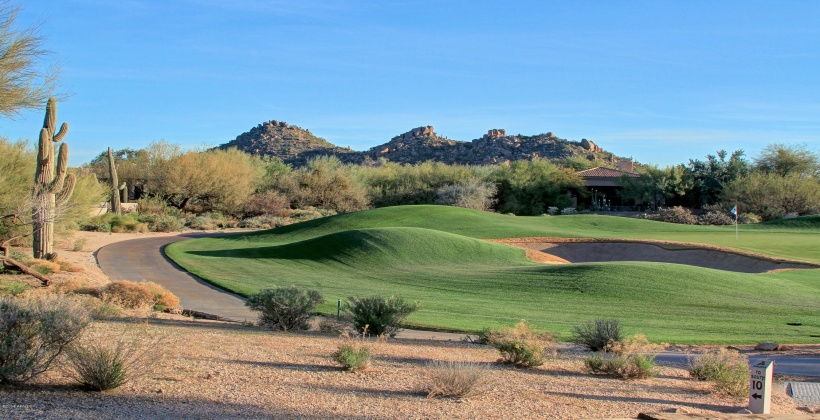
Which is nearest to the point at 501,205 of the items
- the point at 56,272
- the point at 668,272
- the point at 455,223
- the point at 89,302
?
the point at 455,223

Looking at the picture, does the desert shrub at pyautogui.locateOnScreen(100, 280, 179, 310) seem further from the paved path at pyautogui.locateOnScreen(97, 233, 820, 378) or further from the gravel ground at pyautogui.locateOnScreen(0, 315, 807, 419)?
the gravel ground at pyautogui.locateOnScreen(0, 315, 807, 419)

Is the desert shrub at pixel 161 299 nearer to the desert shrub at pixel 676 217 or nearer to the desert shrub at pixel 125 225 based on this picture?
the desert shrub at pixel 125 225

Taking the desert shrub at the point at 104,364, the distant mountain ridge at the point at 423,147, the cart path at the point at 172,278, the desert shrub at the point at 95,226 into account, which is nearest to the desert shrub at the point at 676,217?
the cart path at the point at 172,278

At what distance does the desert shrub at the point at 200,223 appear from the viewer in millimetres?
57562

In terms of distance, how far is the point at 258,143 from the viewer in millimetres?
147250

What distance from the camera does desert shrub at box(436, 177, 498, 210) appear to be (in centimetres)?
7081

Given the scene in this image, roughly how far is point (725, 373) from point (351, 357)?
478 centimetres

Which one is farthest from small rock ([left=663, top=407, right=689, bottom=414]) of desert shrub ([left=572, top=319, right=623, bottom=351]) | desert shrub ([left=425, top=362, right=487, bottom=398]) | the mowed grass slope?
the mowed grass slope

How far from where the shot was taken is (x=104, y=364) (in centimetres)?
741

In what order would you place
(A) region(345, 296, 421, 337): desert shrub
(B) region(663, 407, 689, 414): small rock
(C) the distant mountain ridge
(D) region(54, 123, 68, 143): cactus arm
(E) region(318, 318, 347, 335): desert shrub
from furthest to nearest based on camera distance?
(C) the distant mountain ridge
(D) region(54, 123, 68, 143): cactus arm
(E) region(318, 318, 347, 335): desert shrub
(A) region(345, 296, 421, 337): desert shrub
(B) region(663, 407, 689, 414): small rock

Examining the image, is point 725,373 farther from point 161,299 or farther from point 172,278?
point 172,278

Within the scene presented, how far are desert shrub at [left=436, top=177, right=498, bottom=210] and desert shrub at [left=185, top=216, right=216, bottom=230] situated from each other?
2424 centimetres

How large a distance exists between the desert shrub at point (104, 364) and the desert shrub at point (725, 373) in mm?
6940

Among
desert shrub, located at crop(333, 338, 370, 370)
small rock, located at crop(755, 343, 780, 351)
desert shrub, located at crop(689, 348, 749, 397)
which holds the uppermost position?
desert shrub, located at crop(333, 338, 370, 370)
